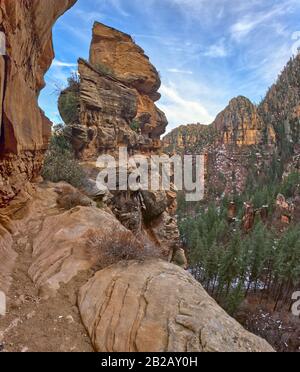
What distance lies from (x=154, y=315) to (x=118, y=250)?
1934 mm

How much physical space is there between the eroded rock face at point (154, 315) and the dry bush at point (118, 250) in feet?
1.05

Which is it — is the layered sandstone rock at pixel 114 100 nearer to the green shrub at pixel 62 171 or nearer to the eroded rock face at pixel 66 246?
the green shrub at pixel 62 171

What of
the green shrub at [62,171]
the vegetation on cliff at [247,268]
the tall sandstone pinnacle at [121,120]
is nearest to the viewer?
the green shrub at [62,171]

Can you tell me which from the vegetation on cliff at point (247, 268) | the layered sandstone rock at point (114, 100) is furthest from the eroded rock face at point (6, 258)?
the vegetation on cliff at point (247, 268)

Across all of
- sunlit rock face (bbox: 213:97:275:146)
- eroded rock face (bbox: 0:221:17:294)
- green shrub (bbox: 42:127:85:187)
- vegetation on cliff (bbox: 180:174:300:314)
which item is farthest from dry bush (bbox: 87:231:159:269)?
sunlit rock face (bbox: 213:97:275:146)

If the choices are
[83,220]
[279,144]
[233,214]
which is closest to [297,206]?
[233,214]

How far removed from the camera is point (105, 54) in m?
24.5

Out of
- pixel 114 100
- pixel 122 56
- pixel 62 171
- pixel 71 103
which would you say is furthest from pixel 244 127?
pixel 62 171

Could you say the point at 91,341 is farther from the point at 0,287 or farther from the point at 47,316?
the point at 0,287

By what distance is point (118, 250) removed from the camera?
6066mm

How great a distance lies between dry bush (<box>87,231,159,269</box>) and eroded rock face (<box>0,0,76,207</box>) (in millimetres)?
3158

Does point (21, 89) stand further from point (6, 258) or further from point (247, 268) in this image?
point (247, 268)

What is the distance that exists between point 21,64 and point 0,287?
6.29 m

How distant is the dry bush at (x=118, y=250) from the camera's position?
600cm
